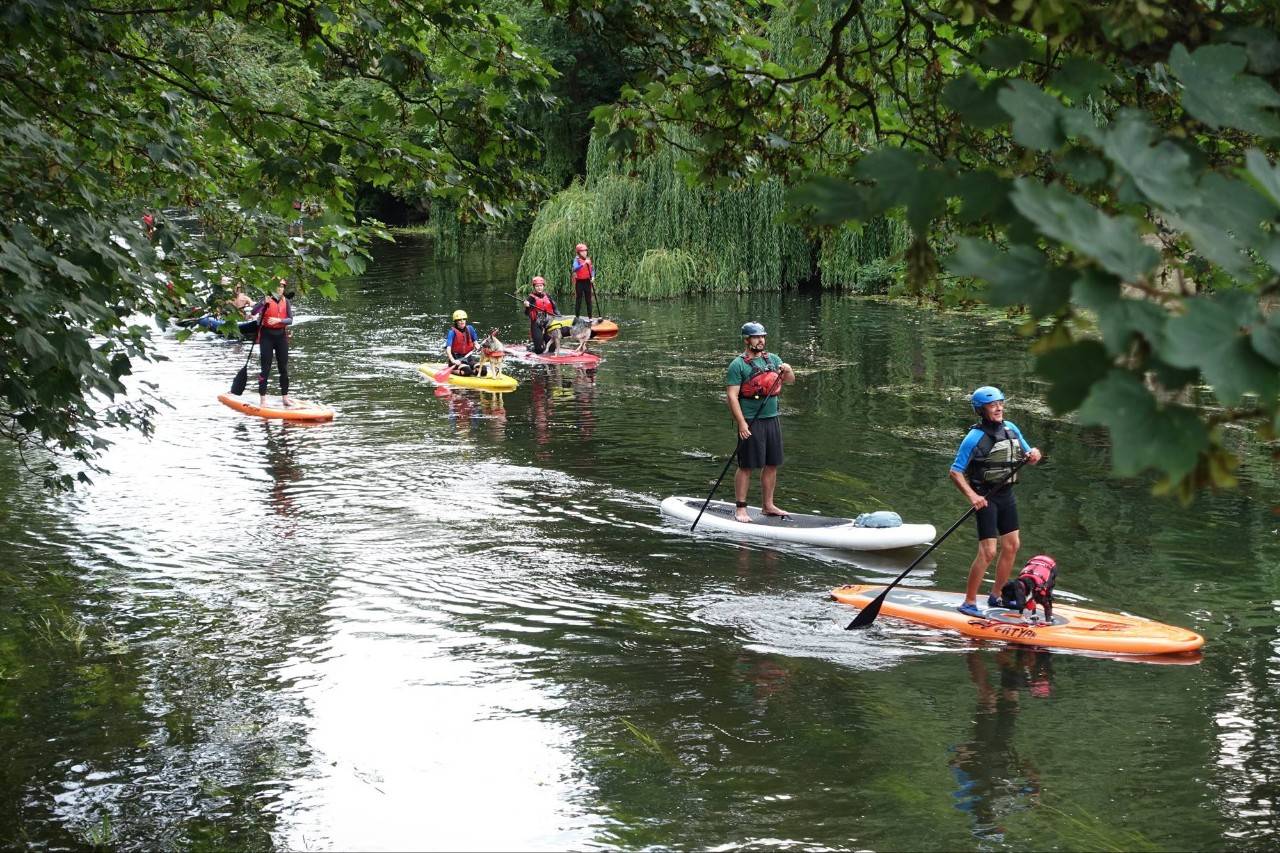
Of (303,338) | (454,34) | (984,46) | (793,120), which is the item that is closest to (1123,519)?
(793,120)

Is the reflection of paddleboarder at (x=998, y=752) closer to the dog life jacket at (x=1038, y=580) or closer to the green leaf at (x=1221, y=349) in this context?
the dog life jacket at (x=1038, y=580)

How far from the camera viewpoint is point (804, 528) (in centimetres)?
1241

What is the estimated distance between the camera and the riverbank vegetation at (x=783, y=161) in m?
2.30

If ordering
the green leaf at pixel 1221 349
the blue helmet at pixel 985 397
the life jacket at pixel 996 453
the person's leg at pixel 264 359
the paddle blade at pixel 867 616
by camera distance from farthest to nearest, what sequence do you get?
the person's leg at pixel 264 359 < the paddle blade at pixel 867 616 < the life jacket at pixel 996 453 < the blue helmet at pixel 985 397 < the green leaf at pixel 1221 349

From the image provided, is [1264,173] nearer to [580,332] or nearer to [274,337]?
[274,337]

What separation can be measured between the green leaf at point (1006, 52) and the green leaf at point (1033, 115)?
45 centimetres

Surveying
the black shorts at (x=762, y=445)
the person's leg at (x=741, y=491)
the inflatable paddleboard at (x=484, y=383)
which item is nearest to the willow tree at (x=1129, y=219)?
the black shorts at (x=762, y=445)

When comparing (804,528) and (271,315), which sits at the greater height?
(271,315)

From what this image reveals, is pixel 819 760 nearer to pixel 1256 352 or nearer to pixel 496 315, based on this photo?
pixel 1256 352

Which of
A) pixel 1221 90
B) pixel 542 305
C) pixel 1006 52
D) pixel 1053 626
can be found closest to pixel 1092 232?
pixel 1221 90

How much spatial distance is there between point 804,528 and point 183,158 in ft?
21.2

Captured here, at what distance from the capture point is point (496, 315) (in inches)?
1243

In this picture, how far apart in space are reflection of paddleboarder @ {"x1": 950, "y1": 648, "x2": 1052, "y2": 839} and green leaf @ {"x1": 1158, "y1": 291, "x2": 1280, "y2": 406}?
475 cm

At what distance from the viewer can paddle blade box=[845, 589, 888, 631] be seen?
977 cm
